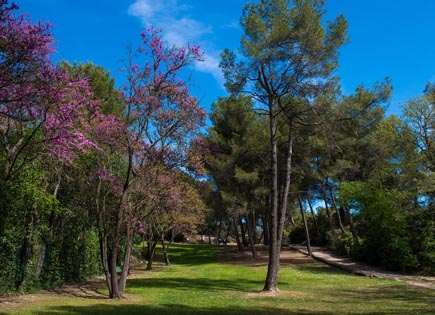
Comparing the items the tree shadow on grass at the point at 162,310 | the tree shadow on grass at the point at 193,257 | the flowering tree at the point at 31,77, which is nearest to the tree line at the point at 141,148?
the flowering tree at the point at 31,77

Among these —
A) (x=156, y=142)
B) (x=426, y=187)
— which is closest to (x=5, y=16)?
(x=156, y=142)

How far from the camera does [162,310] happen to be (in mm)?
9375

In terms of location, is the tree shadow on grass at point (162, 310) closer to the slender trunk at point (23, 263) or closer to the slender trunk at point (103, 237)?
the slender trunk at point (103, 237)

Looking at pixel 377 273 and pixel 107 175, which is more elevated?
pixel 107 175

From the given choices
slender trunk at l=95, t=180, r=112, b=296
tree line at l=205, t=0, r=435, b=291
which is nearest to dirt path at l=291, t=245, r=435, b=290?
tree line at l=205, t=0, r=435, b=291

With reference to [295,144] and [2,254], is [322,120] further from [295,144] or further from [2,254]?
[2,254]

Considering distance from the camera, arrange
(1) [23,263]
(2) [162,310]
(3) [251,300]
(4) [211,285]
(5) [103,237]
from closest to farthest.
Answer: (2) [162,310] < (3) [251,300] < (1) [23,263] < (5) [103,237] < (4) [211,285]

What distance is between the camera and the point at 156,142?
12156mm

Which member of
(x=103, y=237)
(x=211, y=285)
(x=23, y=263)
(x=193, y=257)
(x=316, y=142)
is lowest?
(x=211, y=285)

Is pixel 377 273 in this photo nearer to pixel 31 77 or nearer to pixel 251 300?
pixel 251 300

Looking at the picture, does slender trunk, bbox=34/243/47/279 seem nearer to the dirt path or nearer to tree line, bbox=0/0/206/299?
tree line, bbox=0/0/206/299

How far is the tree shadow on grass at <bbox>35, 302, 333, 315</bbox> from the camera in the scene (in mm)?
8836

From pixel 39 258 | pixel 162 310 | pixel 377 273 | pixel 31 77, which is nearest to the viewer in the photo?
pixel 31 77

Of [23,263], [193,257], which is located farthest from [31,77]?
[193,257]
